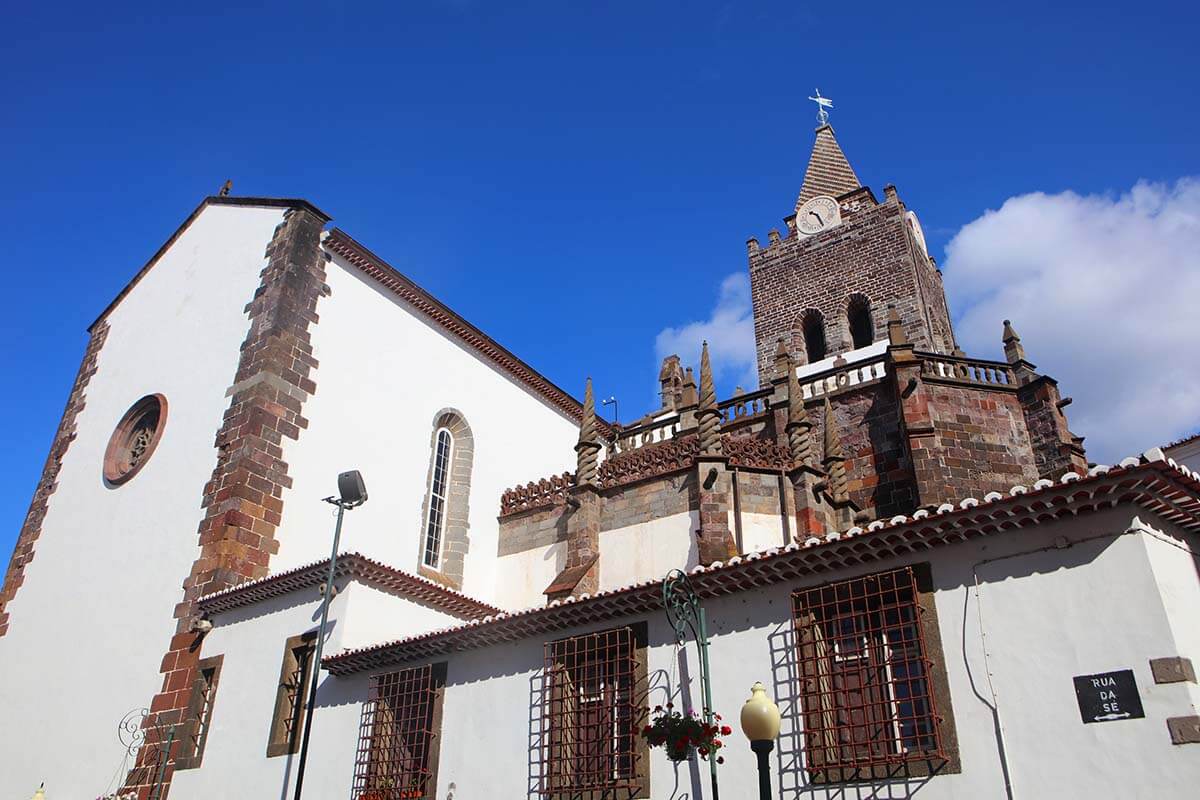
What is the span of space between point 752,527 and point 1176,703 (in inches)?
415

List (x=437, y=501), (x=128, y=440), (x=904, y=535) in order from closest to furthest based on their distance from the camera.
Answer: (x=904, y=535), (x=128, y=440), (x=437, y=501)

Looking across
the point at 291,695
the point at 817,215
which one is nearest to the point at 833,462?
the point at 291,695

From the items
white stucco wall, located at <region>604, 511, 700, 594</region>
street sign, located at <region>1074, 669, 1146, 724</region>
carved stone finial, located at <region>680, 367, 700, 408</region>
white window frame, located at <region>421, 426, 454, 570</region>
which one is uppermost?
carved stone finial, located at <region>680, 367, 700, 408</region>

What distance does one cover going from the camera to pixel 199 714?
48.0 feet

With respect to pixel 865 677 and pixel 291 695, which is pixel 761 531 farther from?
pixel 291 695

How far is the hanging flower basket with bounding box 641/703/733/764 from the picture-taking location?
8875mm

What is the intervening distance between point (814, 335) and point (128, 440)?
24697mm

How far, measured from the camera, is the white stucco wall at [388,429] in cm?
1706

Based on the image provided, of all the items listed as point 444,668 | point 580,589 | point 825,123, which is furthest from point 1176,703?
point 825,123

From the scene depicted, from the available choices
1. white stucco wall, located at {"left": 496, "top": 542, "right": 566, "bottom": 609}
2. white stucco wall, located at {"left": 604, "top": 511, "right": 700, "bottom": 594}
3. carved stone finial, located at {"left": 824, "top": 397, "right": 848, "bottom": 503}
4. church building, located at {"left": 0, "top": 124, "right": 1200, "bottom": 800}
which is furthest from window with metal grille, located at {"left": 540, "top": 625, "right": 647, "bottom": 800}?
carved stone finial, located at {"left": 824, "top": 397, "right": 848, "bottom": 503}

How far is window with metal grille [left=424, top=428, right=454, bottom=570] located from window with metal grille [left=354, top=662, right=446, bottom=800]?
6427 mm

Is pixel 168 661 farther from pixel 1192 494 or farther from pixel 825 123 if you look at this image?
pixel 825 123

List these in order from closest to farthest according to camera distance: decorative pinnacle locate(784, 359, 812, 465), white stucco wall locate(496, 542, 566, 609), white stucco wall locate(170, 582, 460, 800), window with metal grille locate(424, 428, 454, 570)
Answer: white stucco wall locate(170, 582, 460, 800)
decorative pinnacle locate(784, 359, 812, 465)
window with metal grille locate(424, 428, 454, 570)
white stucco wall locate(496, 542, 566, 609)

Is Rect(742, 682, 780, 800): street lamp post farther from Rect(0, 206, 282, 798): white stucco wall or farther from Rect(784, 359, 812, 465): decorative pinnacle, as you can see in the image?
Rect(0, 206, 282, 798): white stucco wall
